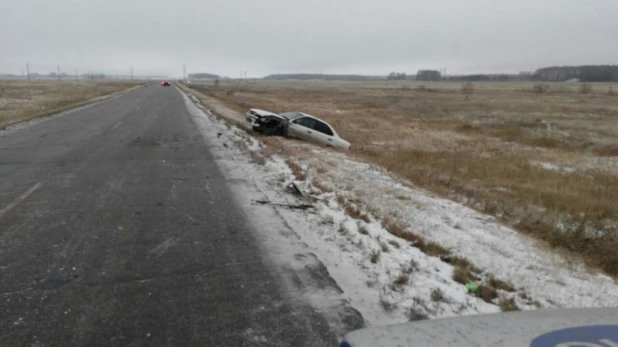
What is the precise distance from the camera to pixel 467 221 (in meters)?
7.41

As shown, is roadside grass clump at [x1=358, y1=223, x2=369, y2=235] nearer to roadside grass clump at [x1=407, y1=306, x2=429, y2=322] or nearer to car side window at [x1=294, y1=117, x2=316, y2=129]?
roadside grass clump at [x1=407, y1=306, x2=429, y2=322]

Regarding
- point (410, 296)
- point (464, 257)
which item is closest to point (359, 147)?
point (464, 257)

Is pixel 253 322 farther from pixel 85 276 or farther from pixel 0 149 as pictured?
pixel 0 149

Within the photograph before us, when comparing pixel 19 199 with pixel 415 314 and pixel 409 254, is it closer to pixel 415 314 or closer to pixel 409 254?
pixel 409 254

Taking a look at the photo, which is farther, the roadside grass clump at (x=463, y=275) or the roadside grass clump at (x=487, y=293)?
the roadside grass clump at (x=463, y=275)

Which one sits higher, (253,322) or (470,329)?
(470,329)

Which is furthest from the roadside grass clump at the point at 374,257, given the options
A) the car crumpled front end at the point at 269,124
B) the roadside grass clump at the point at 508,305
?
the car crumpled front end at the point at 269,124

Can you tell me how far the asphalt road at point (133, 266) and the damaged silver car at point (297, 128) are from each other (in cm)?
791

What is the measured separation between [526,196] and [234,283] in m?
7.97

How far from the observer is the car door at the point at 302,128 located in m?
17.1

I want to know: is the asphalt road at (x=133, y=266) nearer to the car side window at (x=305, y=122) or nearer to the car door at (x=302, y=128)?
the car door at (x=302, y=128)

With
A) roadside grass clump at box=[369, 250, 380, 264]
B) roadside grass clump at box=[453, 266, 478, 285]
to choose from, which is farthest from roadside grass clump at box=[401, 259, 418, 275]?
roadside grass clump at box=[453, 266, 478, 285]

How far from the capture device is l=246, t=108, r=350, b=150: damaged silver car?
55.6ft

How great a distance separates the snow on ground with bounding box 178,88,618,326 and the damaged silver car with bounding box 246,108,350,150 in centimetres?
741
